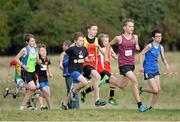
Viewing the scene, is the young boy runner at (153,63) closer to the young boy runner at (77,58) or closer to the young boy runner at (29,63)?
Answer: the young boy runner at (77,58)

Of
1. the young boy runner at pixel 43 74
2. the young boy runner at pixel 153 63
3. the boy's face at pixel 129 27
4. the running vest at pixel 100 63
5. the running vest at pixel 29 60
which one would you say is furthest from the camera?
the young boy runner at pixel 43 74

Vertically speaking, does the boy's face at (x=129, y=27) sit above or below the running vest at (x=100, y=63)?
above

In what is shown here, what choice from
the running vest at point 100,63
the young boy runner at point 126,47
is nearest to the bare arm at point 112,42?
the young boy runner at point 126,47

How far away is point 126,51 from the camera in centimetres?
1591

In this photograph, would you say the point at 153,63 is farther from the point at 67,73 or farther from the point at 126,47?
the point at 67,73

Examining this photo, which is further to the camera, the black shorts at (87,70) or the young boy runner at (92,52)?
the black shorts at (87,70)

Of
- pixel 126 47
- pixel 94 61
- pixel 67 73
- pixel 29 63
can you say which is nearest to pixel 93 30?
pixel 94 61

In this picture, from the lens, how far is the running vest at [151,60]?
55.4 ft

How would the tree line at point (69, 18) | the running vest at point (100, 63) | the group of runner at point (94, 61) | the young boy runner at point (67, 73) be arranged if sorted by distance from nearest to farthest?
the group of runner at point (94, 61) < the running vest at point (100, 63) < the young boy runner at point (67, 73) < the tree line at point (69, 18)

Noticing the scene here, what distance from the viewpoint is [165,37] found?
101438 millimetres

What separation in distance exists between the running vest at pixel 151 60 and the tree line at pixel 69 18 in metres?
64.4

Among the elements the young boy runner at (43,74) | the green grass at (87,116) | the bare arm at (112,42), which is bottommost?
the green grass at (87,116)

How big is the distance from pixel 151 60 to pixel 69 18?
73921 millimetres

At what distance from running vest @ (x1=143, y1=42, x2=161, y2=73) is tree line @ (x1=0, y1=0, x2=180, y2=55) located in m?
64.4
